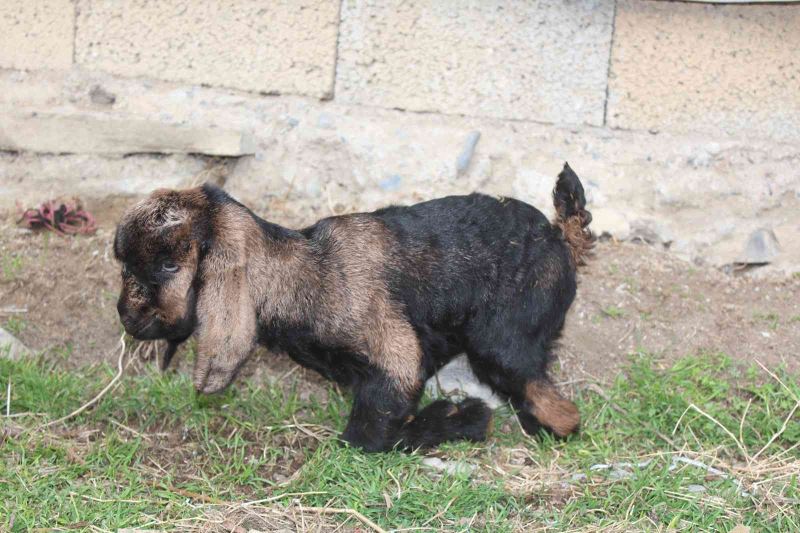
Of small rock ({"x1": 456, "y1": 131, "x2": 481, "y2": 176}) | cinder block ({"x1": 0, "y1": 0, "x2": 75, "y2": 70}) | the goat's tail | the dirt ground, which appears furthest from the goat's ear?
cinder block ({"x1": 0, "y1": 0, "x2": 75, "y2": 70})

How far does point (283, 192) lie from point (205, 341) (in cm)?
206

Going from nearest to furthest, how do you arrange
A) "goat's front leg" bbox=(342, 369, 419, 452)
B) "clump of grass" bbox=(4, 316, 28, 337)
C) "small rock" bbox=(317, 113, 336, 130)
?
"goat's front leg" bbox=(342, 369, 419, 452), "clump of grass" bbox=(4, 316, 28, 337), "small rock" bbox=(317, 113, 336, 130)

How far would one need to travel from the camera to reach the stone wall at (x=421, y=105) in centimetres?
589

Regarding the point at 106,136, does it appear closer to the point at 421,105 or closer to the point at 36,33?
the point at 36,33

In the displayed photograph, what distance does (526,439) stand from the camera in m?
4.88

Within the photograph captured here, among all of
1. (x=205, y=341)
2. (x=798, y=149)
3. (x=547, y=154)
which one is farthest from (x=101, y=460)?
(x=798, y=149)

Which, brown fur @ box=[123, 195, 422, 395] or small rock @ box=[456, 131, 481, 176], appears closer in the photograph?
brown fur @ box=[123, 195, 422, 395]

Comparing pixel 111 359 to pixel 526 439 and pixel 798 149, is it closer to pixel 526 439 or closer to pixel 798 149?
pixel 526 439

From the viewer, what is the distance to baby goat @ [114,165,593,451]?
414 cm

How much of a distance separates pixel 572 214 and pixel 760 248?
76.2 inches

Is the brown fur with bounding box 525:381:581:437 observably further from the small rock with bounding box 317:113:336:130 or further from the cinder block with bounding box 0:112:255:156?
the cinder block with bounding box 0:112:255:156

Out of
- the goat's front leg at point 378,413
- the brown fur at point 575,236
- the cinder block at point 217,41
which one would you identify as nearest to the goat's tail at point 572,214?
the brown fur at point 575,236

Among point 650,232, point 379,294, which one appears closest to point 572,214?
point 379,294

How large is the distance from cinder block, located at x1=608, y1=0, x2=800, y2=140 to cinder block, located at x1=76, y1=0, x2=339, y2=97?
1.83 meters
